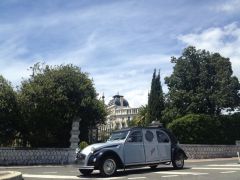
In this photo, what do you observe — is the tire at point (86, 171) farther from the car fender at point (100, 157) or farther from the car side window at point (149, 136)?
the car side window at point (149, 136)

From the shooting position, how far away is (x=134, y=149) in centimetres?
1572

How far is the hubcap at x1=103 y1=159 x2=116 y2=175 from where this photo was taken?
14781mm

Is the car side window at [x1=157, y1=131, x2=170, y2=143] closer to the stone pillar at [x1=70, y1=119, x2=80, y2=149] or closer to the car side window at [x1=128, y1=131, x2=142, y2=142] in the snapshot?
the car side window at [x1=128, y1=131, x2=142, y2=142]

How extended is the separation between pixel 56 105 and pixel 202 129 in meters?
11.8

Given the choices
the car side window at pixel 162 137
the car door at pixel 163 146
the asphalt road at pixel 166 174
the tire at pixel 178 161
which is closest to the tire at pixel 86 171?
the asphalt road at pixel 166 174

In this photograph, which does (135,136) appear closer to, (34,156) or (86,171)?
(86,171)

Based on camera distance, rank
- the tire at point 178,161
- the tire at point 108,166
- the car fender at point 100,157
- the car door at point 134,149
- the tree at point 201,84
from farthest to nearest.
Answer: the tree at point 201,84 → the tire at point 178,161 → the car door at point 134,149 → the tire at point 108,166 → the car fender at point 100,157

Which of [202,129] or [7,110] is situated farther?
[202,129]

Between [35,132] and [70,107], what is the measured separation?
10.2 feet

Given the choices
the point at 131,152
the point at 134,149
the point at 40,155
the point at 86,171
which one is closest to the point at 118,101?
the point at 40,155

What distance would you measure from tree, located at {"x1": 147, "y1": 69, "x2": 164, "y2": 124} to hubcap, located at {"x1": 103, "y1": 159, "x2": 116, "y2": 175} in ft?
93.7

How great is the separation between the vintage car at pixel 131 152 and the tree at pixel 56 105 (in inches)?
615

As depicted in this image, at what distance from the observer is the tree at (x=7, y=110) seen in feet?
97.0

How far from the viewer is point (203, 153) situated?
32.6m
